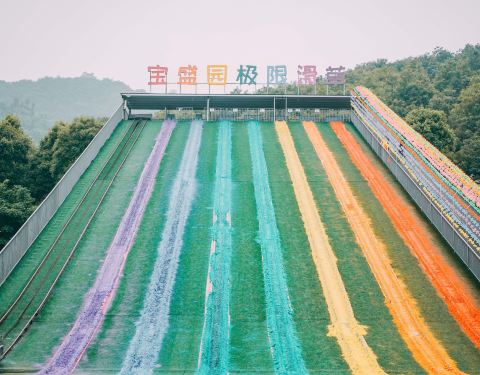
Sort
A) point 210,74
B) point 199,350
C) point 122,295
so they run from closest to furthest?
point 199,350 → point 122,295 → point 210,74

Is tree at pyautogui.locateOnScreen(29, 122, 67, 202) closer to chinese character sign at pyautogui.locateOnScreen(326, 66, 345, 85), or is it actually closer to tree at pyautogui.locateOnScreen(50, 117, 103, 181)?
tree at pyautogui.locateOnScreen(50, 117, 103, 181)

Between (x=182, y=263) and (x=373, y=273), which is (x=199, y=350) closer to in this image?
(x=182, y=263)

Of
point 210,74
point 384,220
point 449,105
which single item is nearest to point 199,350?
point 384,220

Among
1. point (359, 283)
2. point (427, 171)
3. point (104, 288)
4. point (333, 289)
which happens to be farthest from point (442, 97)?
point (104, 288)

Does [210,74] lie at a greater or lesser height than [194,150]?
greater

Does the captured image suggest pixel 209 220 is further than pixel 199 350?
Yes

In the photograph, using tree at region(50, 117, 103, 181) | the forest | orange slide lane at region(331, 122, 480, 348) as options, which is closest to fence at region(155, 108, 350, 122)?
tree at region(50, 117, 103, 181)

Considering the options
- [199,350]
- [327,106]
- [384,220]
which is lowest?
[199,350]

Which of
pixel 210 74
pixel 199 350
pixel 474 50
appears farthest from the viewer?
pixel 474 50
